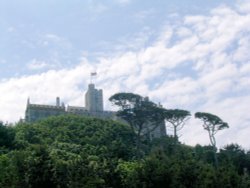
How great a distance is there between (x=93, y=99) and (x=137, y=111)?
7872 cm

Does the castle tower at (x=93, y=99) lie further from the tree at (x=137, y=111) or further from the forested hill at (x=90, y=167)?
the forested hill at (x=90, y=167)

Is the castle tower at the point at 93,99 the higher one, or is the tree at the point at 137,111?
the castle tower at the point at 93,99

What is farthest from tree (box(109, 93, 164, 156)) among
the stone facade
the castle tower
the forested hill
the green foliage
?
the castle tower

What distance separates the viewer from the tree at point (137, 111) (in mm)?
69188

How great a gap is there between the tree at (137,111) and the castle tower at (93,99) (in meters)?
74.4

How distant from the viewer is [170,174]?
35375 mm

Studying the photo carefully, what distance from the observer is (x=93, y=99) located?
147250 mm

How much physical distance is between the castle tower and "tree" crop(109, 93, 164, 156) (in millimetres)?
74354

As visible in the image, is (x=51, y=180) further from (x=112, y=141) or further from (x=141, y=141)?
(x=141, y=141)

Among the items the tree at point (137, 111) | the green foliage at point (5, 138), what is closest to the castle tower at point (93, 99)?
the tree at point (137, 111)

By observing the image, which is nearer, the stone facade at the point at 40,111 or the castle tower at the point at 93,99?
the stone facade at the point at 40,111

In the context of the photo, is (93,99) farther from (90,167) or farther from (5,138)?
(90,167)

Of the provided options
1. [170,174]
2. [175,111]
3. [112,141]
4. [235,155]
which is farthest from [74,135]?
[170,174]

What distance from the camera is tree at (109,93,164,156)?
69.2m
